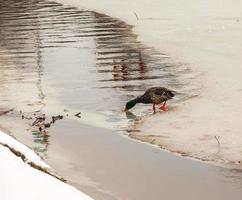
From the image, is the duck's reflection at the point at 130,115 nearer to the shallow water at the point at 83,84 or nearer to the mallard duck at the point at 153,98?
the shallow water at the point at 83,84

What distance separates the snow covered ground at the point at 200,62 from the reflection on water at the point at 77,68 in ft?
2.62

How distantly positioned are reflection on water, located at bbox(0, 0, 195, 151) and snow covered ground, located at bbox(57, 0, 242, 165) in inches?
31.4

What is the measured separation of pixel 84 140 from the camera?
11.0 meters

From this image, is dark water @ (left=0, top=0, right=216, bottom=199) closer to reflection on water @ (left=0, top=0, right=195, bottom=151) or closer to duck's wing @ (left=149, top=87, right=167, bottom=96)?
reflection on water @ (left=0, top=0, right=195, bottom=151)

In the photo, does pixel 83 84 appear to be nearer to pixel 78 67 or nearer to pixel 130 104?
pixel 78 67

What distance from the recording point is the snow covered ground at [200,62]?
10.5 meters

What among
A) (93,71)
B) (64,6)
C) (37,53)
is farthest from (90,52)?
(64,6)

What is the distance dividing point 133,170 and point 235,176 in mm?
1613

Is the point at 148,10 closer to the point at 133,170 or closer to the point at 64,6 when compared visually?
the point at 64,6

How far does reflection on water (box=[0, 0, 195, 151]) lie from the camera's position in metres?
14.4

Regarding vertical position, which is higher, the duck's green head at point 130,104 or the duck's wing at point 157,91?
the duck's wing at point 157,91

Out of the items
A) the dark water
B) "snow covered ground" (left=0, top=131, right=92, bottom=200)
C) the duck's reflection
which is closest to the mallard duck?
the duck's reflection

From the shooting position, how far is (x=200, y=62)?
18.5m

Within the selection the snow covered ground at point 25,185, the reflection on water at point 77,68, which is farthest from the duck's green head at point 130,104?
the snow covered ground at point 25,185
